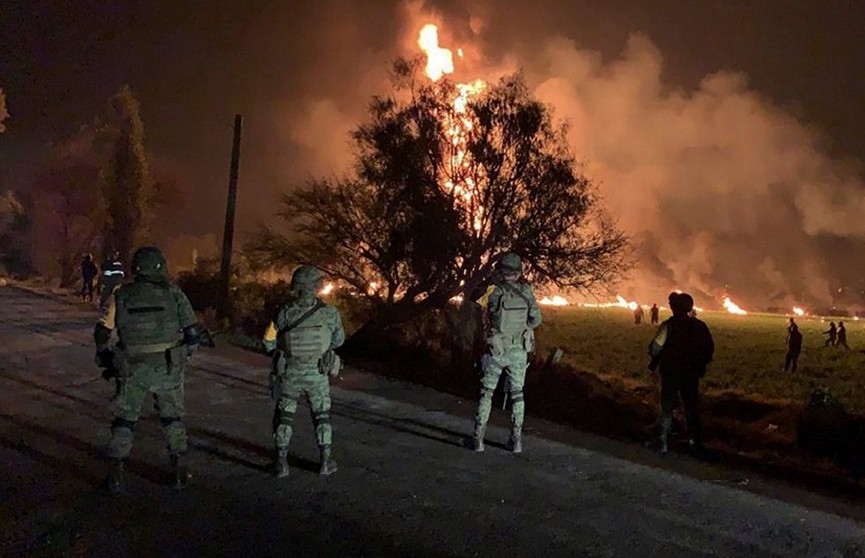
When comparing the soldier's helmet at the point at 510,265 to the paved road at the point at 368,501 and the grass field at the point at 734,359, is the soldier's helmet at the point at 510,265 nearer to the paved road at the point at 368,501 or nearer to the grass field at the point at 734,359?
the paved road at the point at 368,501

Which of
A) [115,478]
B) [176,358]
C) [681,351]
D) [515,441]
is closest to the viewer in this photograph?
[115,478]

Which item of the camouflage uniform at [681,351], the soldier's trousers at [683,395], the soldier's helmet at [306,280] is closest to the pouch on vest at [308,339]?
the soldier's helmet at [306,280]

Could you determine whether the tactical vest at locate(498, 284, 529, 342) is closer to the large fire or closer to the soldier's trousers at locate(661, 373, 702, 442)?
the soldier's trousers at locate(661, 373, 702, 442)

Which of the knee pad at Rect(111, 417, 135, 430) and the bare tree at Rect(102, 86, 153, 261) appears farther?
the bare tree at Rect(102, 86, 153, 261)

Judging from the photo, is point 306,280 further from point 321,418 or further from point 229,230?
point 229,230

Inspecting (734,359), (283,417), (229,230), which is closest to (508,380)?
(283,417)

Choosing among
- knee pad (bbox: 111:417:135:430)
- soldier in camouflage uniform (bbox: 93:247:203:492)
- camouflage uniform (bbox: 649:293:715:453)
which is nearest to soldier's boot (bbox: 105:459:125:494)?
→ soldier in camouflage uniform (bbox: 93:247:203:492)

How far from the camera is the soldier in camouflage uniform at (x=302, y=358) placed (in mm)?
6090

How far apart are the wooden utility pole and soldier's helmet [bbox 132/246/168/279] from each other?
555 inches

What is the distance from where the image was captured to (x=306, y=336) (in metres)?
6.10

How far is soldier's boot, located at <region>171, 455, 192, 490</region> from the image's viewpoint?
570 centimetres

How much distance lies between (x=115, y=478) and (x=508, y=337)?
381 cm

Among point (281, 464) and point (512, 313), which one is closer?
point (281, 464)

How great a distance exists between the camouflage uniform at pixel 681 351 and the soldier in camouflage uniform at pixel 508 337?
164 cm
